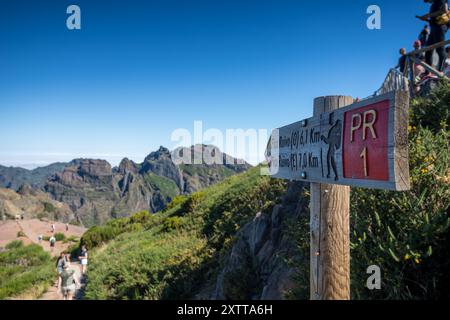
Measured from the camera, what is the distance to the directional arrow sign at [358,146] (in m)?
1.66

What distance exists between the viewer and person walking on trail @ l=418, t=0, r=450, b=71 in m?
8.89

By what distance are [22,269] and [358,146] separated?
26.7m

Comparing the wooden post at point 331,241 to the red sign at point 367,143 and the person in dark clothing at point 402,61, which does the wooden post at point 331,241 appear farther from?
the person in dark clothing at point 402,61

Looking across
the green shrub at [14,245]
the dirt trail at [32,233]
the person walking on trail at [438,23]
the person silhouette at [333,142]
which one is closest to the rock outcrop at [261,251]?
the person silhouette at [333,142]

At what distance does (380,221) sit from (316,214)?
1.55 meters

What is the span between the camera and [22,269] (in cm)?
2264

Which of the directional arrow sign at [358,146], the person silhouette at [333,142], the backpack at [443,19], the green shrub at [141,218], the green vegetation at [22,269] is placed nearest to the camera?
the directional arrow sign at [358,146]

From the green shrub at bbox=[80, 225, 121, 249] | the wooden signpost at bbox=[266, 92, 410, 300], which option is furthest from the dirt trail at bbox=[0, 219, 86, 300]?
the wooden signpost at bbox=[266, 92, 410, 300]

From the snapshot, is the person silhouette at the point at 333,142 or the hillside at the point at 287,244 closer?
the person silhouette at the point at 333,142

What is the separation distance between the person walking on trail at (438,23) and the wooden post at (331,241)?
8.85 meters

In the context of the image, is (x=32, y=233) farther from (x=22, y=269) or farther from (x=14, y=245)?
(x=22, y=269)

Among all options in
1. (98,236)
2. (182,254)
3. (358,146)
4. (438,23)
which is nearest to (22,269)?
(98,236)

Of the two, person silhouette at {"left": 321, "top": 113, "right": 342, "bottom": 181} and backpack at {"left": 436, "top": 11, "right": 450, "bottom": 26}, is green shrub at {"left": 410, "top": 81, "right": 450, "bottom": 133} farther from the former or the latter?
person silhouette at {"left": 321, "top": 113, "right": 342, "bottom": 181}
